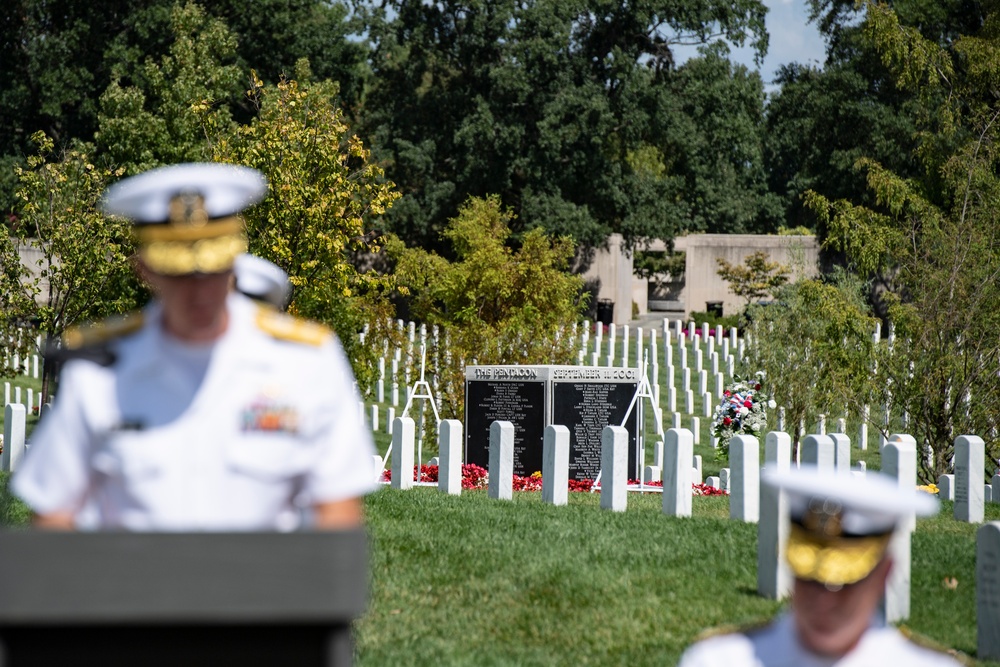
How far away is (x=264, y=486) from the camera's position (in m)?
2.91

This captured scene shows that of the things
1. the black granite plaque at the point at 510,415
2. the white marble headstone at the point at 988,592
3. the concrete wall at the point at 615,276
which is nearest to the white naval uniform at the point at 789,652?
the white marble headstone at the point at 988,592

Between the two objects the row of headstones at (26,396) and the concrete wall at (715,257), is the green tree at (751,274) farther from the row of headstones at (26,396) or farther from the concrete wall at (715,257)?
the row of headstones at (26,396)

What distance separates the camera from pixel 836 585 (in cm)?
254

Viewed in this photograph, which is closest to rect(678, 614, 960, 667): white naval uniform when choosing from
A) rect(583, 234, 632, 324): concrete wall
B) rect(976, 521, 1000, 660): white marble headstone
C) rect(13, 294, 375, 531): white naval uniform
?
rect(13, 294, 375, 531): white naval uniform

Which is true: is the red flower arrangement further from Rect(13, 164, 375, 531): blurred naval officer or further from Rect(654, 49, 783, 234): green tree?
Rect(654, 49, 783, 234): green tree

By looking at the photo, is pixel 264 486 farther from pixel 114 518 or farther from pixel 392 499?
pixel 392 499

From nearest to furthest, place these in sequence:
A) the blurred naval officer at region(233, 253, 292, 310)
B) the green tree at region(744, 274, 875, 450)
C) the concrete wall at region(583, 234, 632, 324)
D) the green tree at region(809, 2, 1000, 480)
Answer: the blurred naval officer at region(233, 253, 292, 310) < the green tree at region(809, 2, 1000, 480) < the green tree at region(744, 274, 875, 450) < the concrete wall at region(583, 234, 632, 324)

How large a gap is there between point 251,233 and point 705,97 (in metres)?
23.8

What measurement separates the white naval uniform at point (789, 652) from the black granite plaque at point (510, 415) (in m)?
13.1

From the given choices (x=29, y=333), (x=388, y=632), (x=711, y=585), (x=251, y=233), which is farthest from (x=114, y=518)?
(x=29, y=333)

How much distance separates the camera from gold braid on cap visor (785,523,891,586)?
2543 millimetres

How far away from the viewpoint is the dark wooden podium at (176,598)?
242 centimetres

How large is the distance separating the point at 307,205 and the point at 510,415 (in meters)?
5.09

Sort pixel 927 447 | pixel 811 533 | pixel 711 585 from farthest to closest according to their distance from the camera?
1. pixel 927 447
2. pixel 711 585
3. pixel 811 533
